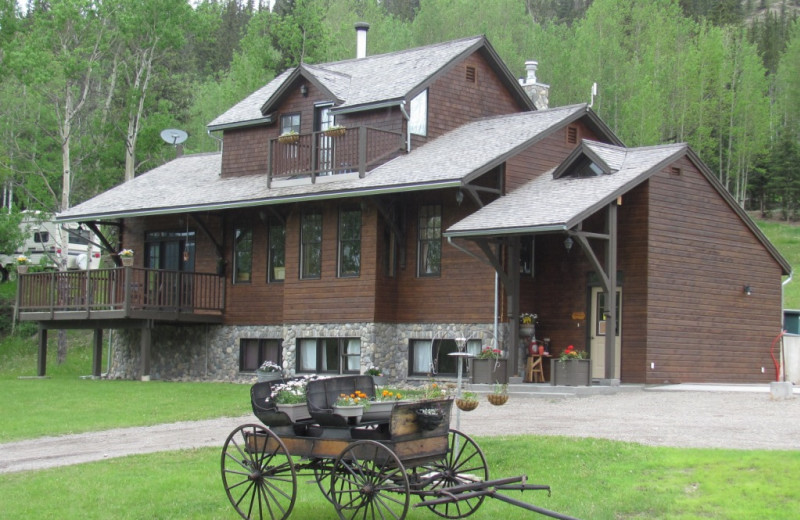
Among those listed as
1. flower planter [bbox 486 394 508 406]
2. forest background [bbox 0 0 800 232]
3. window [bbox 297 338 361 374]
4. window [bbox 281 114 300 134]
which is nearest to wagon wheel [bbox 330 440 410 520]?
flower planter [bbox 486 394 508 406]

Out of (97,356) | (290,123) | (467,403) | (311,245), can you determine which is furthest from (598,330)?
(97,356)

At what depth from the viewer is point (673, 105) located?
48469mm

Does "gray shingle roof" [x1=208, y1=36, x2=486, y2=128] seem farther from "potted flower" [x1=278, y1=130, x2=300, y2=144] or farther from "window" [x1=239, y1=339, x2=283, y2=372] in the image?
"window" [x1=239, y1=339, x2=283, y2=372]

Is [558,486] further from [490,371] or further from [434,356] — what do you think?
[434,356]

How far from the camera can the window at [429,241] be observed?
80.6 ft

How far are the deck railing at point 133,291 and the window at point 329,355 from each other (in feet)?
11.3

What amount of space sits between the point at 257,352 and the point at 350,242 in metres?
4.58

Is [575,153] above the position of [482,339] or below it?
above

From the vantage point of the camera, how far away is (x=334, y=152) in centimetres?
2528

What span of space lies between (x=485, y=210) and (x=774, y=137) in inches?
1683

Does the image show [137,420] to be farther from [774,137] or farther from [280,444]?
[774,137]

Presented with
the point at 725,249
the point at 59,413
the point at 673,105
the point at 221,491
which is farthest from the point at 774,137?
the point at 221,491

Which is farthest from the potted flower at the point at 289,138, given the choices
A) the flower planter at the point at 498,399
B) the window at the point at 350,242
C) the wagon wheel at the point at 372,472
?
the wagon wheel at the point at 372,472

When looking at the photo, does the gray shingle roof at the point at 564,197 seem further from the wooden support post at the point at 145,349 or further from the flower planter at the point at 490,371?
the wooden support post at the point at 145,349
